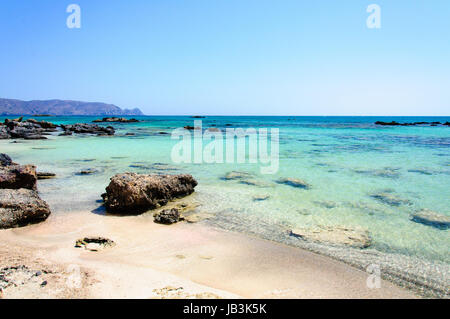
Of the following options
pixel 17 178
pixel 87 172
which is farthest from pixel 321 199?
pixel 87 172

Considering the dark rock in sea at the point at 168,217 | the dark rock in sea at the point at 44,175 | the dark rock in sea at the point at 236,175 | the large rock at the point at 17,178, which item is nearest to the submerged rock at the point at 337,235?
the dark rock in sea at the point at 168,217

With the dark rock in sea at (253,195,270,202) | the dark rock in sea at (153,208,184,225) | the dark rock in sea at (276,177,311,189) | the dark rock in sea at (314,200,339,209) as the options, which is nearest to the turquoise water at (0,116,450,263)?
the dark rock in sea at (314,200,339,209)

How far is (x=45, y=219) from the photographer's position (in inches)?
188

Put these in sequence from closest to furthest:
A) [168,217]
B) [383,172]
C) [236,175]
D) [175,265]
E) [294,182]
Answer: [175,265], [168,217], [294,182], [236,175], [383,172]

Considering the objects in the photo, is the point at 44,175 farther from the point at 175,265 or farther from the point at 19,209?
the point at 175,265

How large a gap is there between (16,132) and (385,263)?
87.7ft

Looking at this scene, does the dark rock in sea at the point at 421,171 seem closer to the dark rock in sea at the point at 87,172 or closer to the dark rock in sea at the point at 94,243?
the dark rock in sea at the point at 94,243

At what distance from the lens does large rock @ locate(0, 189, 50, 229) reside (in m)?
4.36

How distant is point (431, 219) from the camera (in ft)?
17.5

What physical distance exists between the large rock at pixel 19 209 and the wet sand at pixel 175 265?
18 centimetres

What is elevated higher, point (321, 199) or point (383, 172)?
point (383, 172)

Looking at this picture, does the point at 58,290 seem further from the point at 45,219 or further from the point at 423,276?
the point at 423,276

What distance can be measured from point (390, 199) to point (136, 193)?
5642 millimetres
